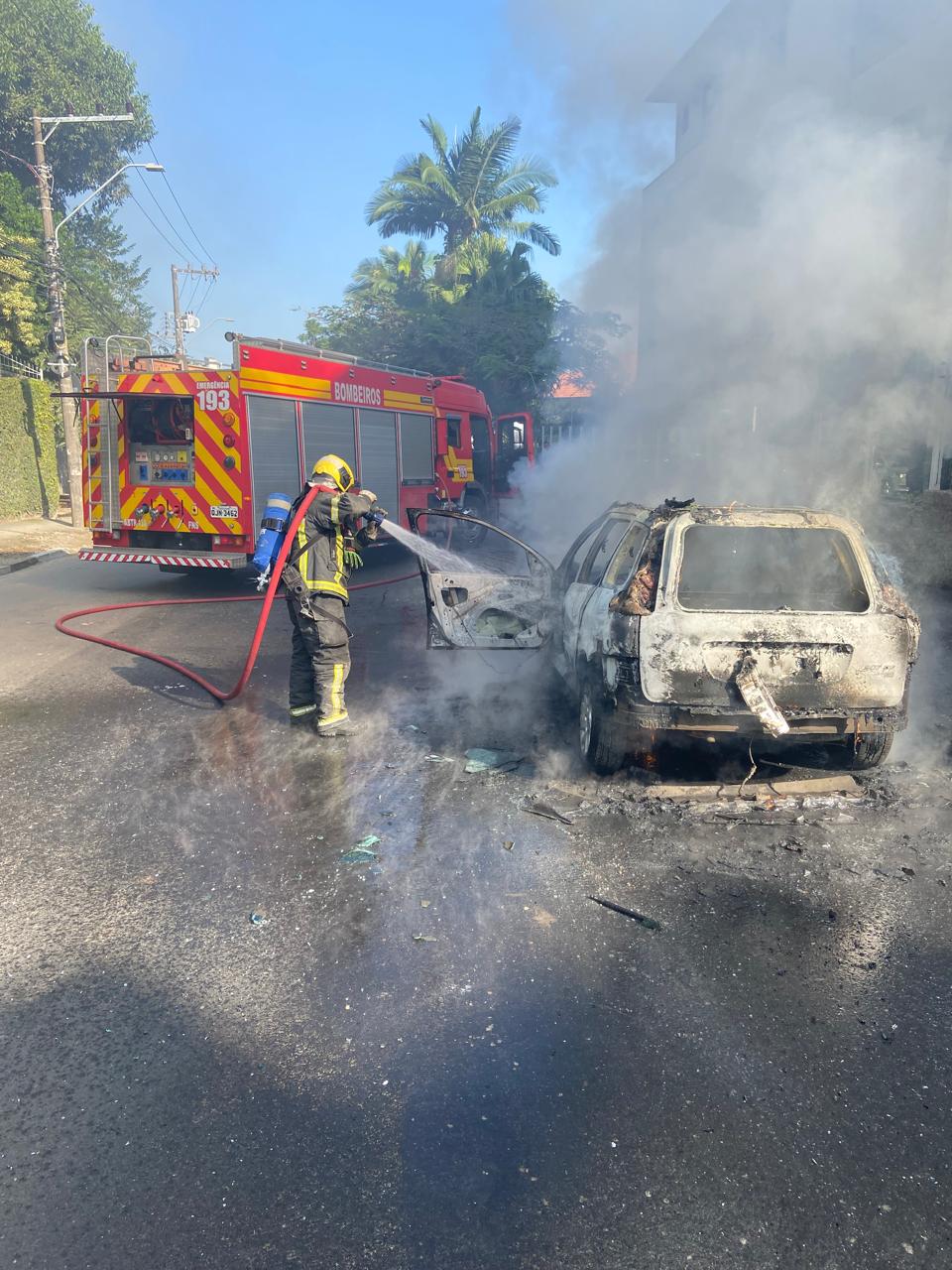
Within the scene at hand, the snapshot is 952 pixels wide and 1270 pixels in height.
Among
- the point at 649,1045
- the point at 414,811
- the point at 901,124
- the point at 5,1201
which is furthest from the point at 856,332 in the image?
the point at 5,1201

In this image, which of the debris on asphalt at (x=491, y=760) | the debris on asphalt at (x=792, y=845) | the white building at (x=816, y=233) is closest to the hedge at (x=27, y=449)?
the white building at (x=816, y=233)

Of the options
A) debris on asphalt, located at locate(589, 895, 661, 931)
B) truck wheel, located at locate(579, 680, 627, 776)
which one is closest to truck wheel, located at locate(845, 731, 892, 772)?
truck wheel, located at locate(579, 680, 627, 776)

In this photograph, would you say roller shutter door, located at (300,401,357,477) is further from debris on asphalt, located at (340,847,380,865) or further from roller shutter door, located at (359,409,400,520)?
debris on asphalt, located at (340,847,380,865)

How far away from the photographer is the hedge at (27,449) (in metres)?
18.5

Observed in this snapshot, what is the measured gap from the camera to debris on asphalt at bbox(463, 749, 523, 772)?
4879 mm

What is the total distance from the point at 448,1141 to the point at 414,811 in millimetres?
2132

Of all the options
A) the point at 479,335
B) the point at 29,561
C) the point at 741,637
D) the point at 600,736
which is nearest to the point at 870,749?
the point at 741,637

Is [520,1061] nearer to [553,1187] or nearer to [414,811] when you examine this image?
[553,1187]

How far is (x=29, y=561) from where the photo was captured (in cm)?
1365

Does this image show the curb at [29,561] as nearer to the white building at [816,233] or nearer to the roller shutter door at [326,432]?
the roller shutter door at [326,432]

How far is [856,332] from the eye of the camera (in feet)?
32.2

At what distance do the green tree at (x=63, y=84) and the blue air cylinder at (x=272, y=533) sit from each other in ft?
101

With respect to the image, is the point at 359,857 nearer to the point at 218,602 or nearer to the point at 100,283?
the point at 218,602

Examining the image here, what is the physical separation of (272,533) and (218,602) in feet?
15.9
